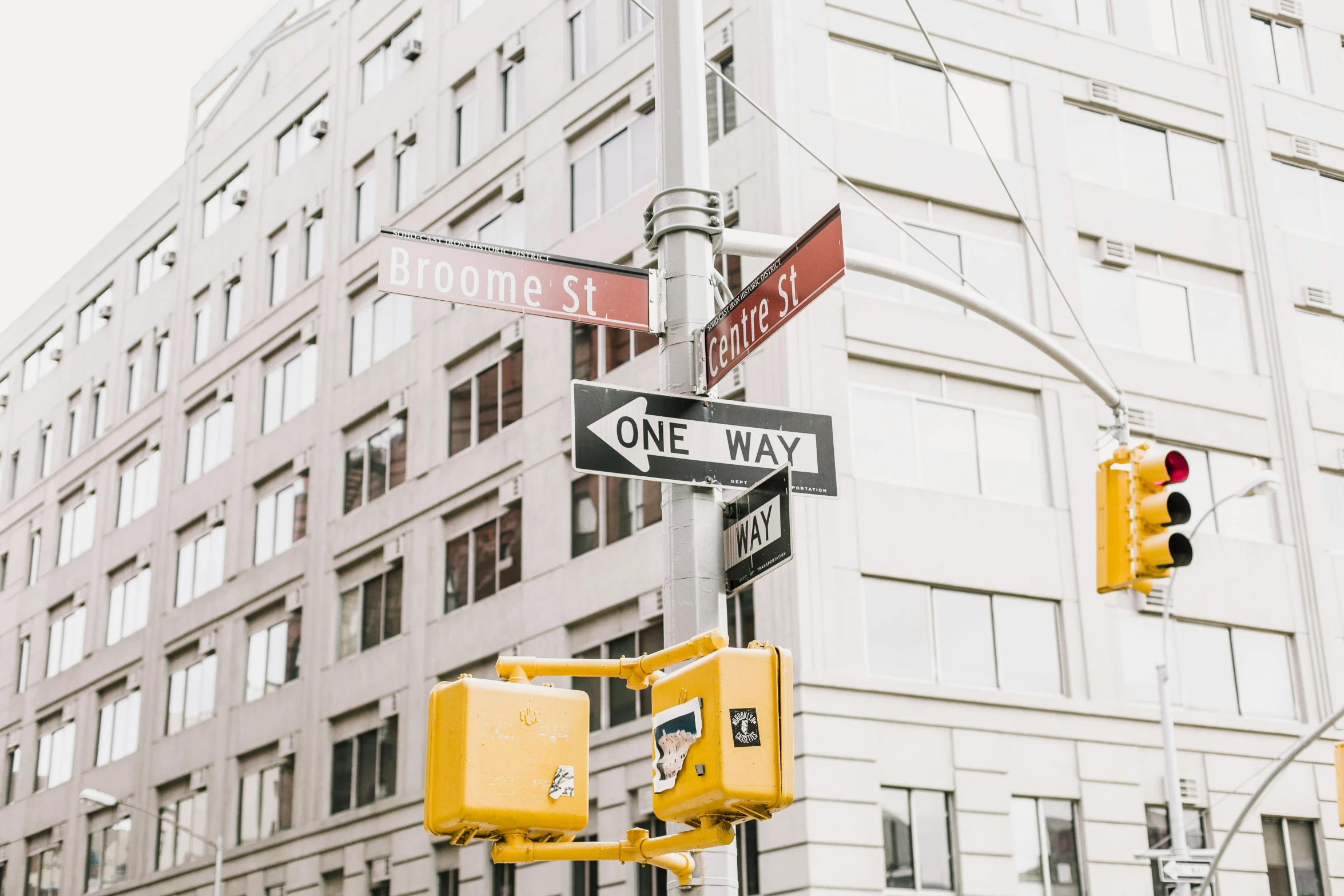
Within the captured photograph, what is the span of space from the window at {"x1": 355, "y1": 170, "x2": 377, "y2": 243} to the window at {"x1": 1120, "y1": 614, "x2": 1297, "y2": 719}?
20.7m

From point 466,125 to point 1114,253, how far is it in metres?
15.1

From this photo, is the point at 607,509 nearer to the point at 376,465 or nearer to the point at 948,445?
the point at 948,445

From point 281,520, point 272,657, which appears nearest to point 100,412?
point 281,520

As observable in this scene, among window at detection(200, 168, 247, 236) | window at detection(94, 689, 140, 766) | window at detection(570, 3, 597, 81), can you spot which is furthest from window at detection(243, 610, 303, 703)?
window at detection(570, 3, 597, 81)

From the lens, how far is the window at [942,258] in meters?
27.5

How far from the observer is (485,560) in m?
32.3

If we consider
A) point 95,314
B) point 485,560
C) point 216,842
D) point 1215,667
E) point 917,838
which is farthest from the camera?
point 95,314

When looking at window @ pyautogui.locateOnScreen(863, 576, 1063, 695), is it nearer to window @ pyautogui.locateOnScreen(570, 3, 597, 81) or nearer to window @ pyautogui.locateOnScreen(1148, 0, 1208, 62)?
window @ pyautogui.locateOnScreen(1148, 0, 1208, 62)

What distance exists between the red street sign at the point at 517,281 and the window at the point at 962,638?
60.8ft

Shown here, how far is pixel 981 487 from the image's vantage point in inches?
1072

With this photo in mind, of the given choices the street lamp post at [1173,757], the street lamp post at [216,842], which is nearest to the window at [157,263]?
the street lamp post at [216,842]

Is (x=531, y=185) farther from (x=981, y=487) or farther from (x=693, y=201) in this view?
(x=693, y=201)

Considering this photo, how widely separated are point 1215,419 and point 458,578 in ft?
50.5

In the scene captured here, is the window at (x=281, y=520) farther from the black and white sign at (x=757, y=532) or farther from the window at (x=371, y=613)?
the black and white sign at (x=757, y=532)
